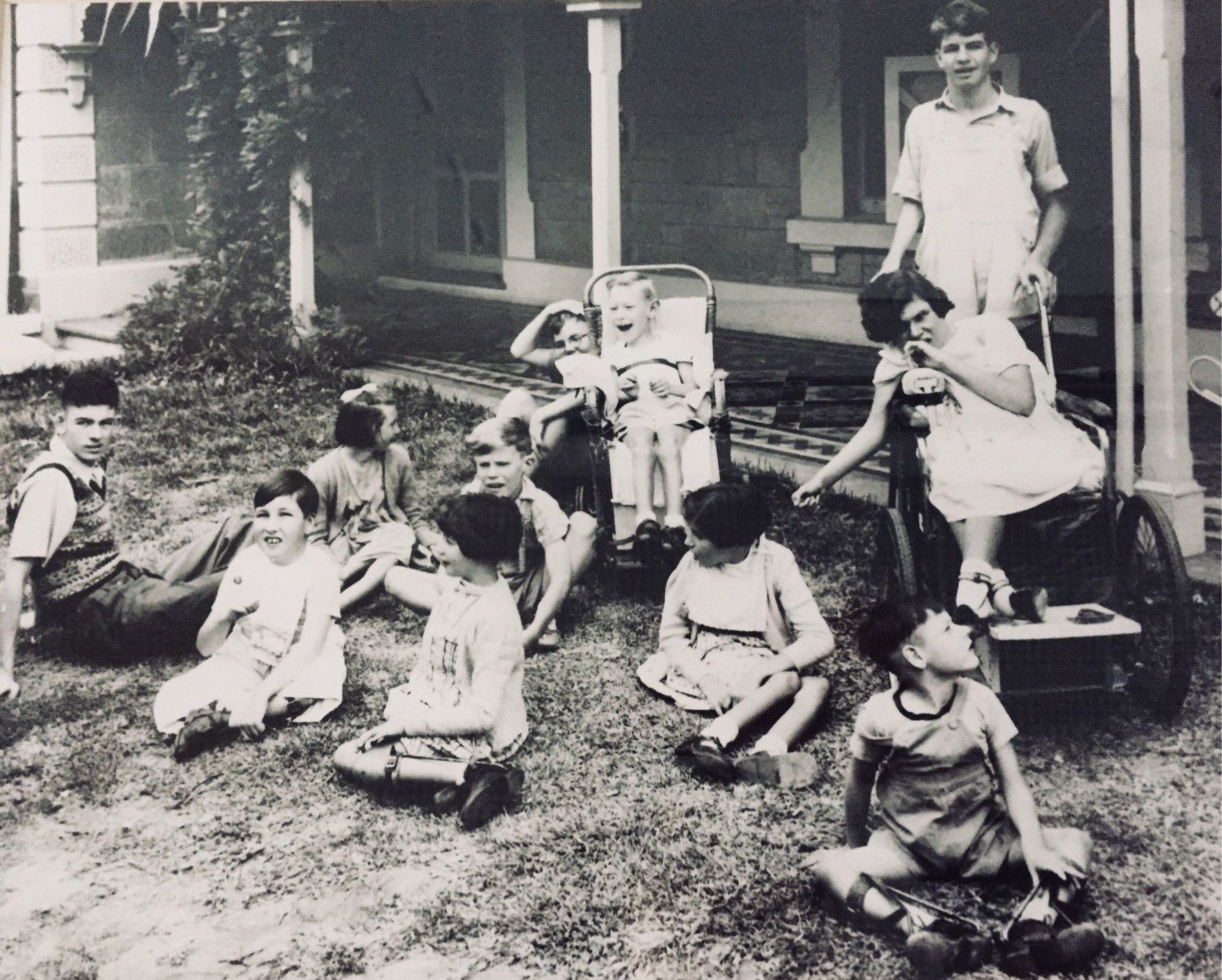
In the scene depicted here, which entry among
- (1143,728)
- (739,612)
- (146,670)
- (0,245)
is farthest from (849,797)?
(0,245)

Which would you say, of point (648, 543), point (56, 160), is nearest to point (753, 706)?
point (648, 543)

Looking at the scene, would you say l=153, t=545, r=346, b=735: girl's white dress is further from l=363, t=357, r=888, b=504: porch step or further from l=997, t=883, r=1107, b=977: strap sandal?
l=997, t=883, r=1107, b=977: strap sandal

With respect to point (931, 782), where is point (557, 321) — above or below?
above

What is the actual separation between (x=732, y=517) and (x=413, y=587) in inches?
25.7

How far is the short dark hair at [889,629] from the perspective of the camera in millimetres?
2146

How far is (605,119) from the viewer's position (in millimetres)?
2791

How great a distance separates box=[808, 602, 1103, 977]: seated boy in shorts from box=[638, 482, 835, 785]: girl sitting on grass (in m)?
0.25

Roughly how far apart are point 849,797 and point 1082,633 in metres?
0.56

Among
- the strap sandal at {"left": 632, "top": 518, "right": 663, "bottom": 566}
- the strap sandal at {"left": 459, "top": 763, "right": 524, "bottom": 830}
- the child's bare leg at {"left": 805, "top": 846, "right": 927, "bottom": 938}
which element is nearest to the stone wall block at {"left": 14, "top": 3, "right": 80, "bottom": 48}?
the strap sandal at {"left": 632, "top": 518, "right": 663, "bottom": 566}

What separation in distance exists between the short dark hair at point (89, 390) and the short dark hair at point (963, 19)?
1771 millimetres

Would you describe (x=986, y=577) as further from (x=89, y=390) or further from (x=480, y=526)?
(x=89, y=390)

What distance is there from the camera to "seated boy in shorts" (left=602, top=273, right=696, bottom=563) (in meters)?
2.82

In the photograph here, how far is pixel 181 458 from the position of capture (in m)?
2.66

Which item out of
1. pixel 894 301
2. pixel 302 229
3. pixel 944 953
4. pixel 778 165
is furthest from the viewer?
pixel 778 165
